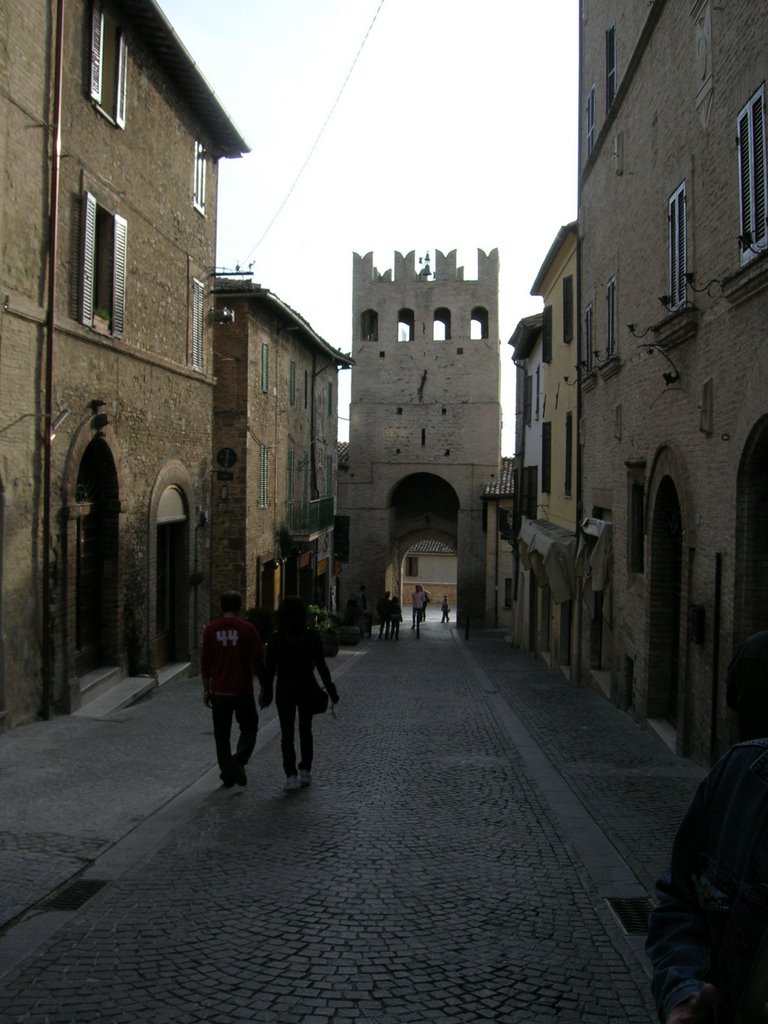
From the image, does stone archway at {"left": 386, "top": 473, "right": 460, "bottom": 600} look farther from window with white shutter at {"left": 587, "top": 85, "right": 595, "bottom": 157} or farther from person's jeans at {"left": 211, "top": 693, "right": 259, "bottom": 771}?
person's jeans at {"left": 211, "top": 693, "right": 259, "bottom": 771}

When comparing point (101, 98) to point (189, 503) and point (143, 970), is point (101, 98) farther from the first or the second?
point (143, 970)

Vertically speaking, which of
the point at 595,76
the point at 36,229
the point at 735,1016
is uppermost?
the point at 595,76

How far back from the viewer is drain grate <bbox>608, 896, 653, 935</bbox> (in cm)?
514

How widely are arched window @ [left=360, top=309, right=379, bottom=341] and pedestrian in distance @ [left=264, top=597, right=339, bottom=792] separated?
3754 cm

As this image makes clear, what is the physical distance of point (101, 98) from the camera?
12453mm

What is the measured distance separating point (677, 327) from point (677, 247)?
1.05 meters

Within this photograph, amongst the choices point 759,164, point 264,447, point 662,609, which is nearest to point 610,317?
point 662,609

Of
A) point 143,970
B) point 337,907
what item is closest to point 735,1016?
point 143,970

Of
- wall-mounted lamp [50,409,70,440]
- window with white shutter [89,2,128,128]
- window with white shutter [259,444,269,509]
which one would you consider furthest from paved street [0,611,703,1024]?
window with white shutter [259,444,269,509]

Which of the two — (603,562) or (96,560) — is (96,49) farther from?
(603,562)

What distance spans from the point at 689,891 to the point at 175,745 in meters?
8.33

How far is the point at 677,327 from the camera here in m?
10.2

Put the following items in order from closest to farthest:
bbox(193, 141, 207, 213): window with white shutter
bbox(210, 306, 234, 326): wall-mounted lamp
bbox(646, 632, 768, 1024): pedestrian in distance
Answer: bbox(646, 632, 768, 1024): pedestrian in distance, bbox(193, 141, 207, 213): window with white shutter, bbox(210, 306, 234, 326): wall-mounted lamp

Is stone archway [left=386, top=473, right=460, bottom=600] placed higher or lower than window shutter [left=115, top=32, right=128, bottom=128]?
lower
